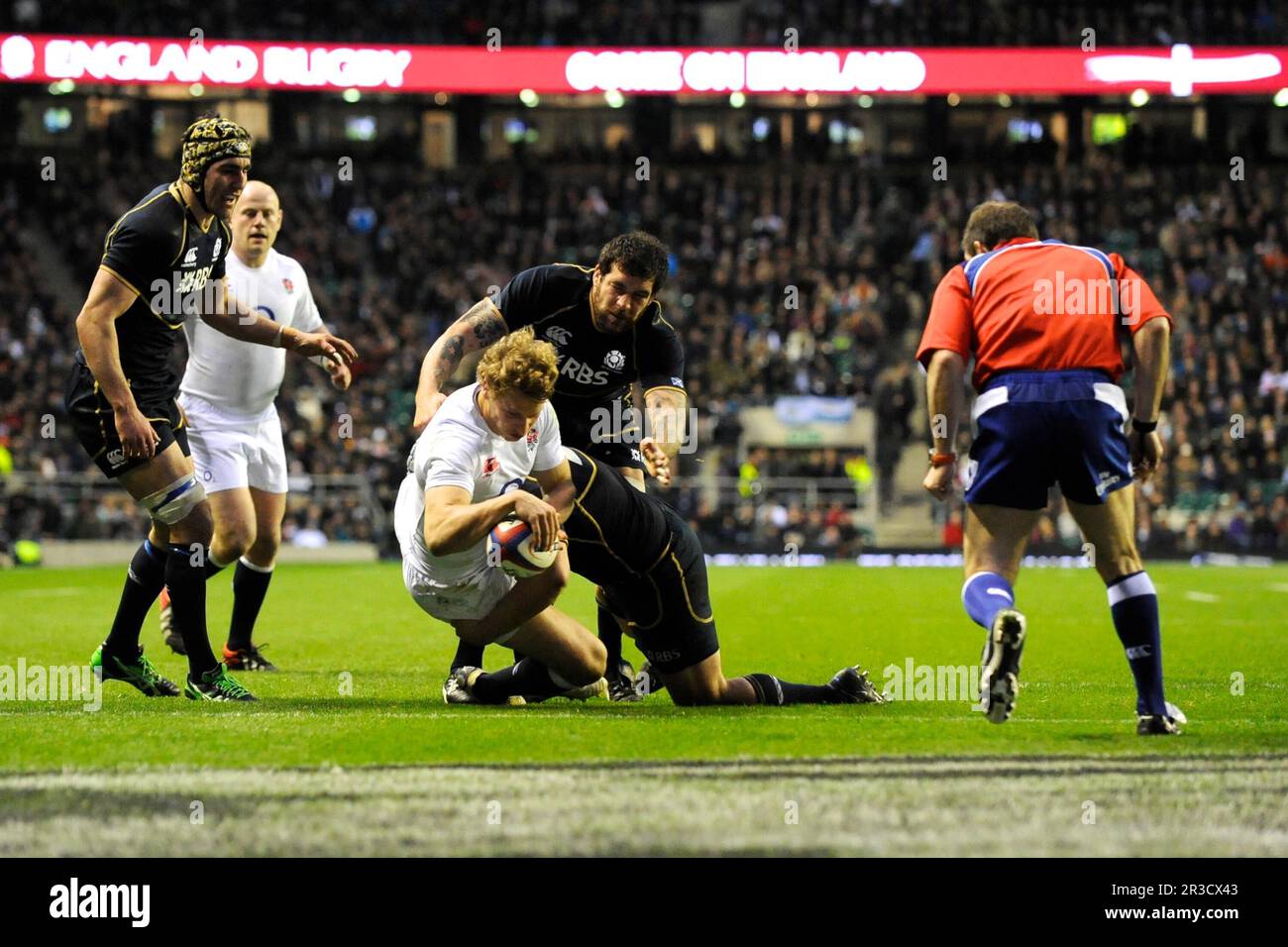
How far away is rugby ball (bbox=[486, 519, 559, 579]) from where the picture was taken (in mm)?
5859

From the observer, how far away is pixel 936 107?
133ft

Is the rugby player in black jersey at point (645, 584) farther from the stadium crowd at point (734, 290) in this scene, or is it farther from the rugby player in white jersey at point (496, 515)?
the stadium crowd at point (734, 290)

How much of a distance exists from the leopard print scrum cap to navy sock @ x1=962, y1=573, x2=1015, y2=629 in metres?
3.71

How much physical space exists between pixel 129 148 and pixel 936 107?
20.4 meters

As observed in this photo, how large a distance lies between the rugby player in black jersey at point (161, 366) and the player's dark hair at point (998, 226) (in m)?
2.99

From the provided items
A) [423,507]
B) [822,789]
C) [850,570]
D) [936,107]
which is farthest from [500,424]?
[936,107]

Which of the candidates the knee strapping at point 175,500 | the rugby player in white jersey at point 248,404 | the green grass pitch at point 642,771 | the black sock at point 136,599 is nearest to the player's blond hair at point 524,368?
the green grass pitch at point 642,771

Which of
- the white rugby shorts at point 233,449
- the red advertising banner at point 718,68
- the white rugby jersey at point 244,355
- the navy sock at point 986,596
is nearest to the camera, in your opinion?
the navy sock at point 986,596

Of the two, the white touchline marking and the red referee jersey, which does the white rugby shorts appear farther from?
the white touchline marking

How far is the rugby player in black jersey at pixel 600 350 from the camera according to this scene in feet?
23.7

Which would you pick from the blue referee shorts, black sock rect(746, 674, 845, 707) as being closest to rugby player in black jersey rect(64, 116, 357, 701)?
black sock rect(746, 674, 845, 707)

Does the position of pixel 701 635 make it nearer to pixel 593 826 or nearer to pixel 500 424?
pixel 500 424

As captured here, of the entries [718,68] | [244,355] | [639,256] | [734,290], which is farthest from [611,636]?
[718,68]

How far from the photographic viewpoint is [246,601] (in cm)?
871
